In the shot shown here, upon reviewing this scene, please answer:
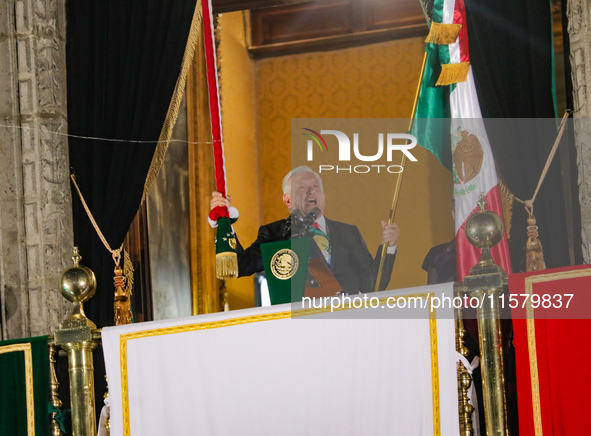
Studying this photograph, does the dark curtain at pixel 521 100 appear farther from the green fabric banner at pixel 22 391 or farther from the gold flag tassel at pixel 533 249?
the green fabric banner at pixel 22 391

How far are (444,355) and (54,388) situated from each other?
187 centimetres

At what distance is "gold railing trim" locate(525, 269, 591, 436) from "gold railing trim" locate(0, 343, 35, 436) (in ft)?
7.47

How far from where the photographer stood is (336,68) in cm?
802

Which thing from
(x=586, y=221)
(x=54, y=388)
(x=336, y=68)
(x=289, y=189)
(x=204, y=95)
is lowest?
(x=54, y=388)

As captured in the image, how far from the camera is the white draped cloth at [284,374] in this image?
3.19 m

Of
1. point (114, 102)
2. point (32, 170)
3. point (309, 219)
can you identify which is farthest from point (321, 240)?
point (32, 170)

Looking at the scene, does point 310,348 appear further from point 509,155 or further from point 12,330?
point 12,330

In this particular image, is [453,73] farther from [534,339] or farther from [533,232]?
[534,339]

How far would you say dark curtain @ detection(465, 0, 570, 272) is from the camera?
4289mm

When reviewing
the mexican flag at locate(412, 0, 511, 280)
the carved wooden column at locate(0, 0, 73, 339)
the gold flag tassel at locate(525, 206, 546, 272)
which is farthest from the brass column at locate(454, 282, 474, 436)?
the carved wooden column at locate(0, 0, 73, 339)

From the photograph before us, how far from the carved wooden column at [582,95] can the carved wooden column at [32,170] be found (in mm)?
3123

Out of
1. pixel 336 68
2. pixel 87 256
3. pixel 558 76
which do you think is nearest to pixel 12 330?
pixel 87 256

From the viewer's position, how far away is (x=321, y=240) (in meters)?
4.87

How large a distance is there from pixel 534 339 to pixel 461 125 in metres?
1.75
